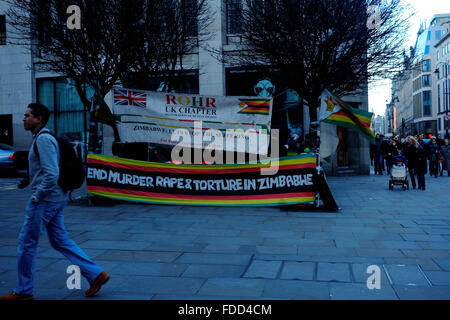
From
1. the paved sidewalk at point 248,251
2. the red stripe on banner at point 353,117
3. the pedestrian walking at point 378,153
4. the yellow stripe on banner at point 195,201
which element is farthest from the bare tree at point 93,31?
the pedestrian walking at point 378,153

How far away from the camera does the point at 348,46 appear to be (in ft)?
48.1

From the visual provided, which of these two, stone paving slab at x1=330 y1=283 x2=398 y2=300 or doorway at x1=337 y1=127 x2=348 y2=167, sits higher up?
doorway at x1=337 y1=127 x2=348 y2=167

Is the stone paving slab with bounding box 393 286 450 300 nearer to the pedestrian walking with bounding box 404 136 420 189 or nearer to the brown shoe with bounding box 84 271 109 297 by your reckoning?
the brown shoe with bounding box 84 271 109 297

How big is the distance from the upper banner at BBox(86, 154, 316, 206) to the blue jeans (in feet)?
21.0

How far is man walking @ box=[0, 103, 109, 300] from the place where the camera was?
14.0 ft

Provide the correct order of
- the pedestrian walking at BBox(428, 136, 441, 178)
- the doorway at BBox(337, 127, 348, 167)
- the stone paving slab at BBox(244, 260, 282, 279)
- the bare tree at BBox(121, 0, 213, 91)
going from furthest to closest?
the doorway at BBox(337, 127, 348, 167) → the pedestrian walking at BBox(428, 136, 441, 178) → the bare tree at BBox(121, 0, 213, 91) → the stone paving slab at BBox(244, 260, 282, 279)

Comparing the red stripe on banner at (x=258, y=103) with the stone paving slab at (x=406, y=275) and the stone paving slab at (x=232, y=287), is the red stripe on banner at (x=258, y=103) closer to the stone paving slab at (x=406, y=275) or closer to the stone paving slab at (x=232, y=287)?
the stone paving slab at (x=406, y=275)

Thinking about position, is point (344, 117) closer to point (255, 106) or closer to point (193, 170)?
point (255, 106)

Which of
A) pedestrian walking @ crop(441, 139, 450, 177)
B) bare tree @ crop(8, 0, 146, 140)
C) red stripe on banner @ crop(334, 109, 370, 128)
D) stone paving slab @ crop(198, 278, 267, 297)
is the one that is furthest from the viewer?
pedestrian walking @ crop(441, 139, 450, 177)

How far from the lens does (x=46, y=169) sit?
4258 millimetres

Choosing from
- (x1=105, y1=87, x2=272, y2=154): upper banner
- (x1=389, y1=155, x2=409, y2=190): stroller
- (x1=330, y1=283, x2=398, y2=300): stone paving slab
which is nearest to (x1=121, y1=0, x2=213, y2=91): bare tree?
(x1=105, y1=87, x2=272, y2=154): upper banner

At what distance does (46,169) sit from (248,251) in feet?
10.6

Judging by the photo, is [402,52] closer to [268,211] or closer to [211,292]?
[268,211]

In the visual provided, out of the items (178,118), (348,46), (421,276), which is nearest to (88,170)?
(178,118)
